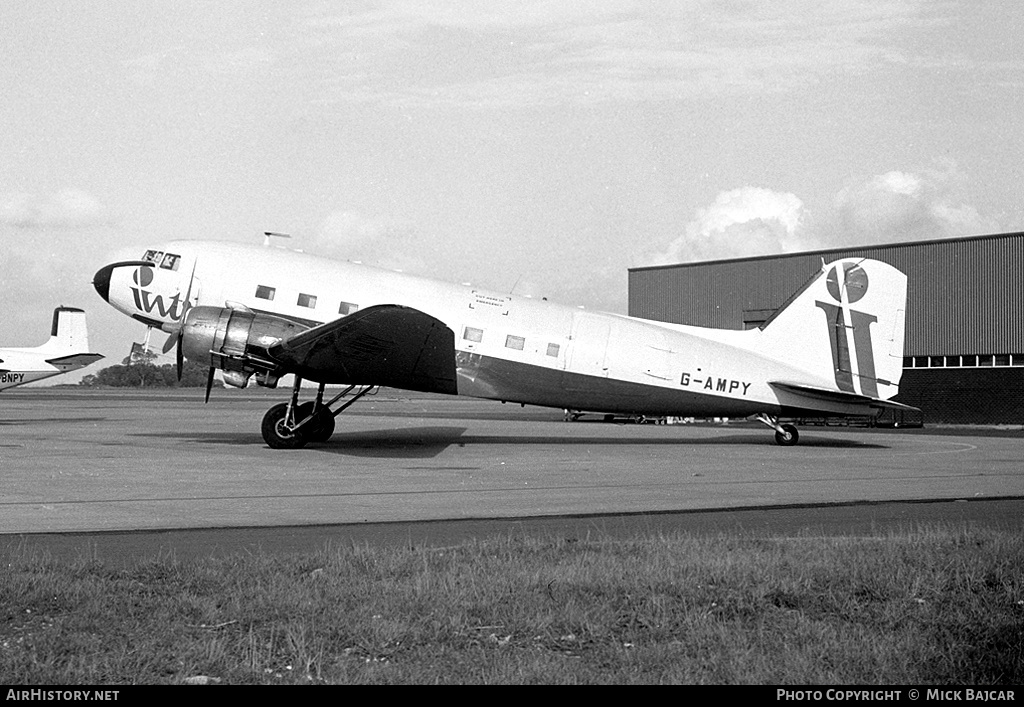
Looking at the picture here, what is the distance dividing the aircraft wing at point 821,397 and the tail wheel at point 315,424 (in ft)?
37.1

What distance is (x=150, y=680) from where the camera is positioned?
622cm

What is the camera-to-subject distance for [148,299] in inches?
1030

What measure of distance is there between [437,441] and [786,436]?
9458mm

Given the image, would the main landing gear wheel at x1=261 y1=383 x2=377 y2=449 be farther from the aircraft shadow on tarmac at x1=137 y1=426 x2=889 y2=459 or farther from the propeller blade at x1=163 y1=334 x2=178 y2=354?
the propeller blade at x1=163 y1=334 x2=178 y2=354

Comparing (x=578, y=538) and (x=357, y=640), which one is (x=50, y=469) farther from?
(x=357, y=640)

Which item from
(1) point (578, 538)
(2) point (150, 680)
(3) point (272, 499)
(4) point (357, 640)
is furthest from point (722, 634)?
(3) point (272, 499)

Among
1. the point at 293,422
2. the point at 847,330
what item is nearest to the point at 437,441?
the point at 293,422

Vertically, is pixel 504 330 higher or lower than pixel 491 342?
higher

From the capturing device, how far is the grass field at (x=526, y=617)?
257 inches

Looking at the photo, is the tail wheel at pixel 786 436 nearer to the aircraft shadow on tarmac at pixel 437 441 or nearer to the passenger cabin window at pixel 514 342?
the aircraft shadow on tarmac at pixel 437 441

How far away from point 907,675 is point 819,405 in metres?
21.9

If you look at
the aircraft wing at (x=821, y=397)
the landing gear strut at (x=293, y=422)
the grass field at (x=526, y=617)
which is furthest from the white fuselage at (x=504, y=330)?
the grass field at (x=526, y=617)

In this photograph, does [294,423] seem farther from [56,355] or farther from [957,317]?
[957,317]

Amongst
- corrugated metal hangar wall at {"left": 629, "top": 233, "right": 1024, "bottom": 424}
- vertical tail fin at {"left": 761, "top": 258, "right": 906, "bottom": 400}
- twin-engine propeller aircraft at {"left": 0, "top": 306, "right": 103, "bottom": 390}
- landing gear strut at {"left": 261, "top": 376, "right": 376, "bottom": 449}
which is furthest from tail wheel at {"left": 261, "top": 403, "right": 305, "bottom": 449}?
corrugated metal hangar wall at {"left": 629, "top": 233, "right": 1024, "bottom": 424}
